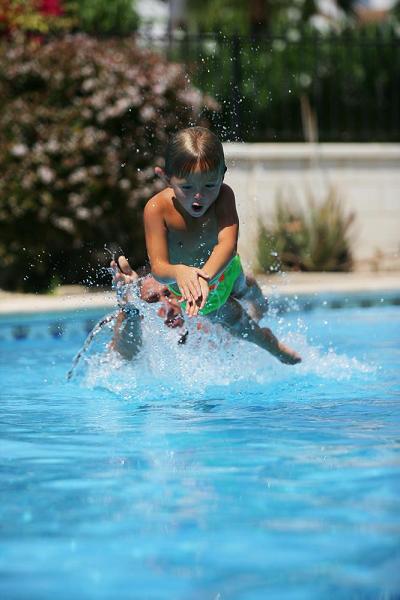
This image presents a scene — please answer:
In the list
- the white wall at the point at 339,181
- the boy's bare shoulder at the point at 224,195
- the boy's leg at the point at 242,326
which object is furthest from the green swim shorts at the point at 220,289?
the white wall at the point at 339,181

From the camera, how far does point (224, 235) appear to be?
18.0ft

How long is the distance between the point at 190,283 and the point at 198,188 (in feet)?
1.71

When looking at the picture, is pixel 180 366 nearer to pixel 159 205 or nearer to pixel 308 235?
pixel 159 205

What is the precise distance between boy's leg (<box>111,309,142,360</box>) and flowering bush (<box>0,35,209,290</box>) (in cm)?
561

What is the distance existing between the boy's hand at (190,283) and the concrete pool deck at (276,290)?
13.9ft

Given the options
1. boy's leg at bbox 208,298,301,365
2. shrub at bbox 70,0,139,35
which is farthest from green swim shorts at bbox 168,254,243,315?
shrub at bbox 70,0,139,35

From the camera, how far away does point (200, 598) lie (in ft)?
9.13

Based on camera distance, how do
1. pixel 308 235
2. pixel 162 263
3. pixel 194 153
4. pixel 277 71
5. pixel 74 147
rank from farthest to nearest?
pixel 277 71 < pixel 308 235 < pixel 74 147 < pixel 162 263 < pixel 194 153

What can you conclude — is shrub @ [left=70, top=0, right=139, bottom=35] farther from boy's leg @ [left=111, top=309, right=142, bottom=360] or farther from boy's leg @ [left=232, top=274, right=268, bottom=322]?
boy's leg @ [left=111, top=309, right=142, bottom=360]

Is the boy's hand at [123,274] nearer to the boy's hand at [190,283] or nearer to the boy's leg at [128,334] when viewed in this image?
the boy's leg at [128,334]

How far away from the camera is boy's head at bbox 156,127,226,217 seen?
5227 mm

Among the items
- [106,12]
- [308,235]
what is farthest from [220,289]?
[106,12]

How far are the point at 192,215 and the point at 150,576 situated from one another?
282cm

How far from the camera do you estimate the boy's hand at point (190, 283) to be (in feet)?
16.1
